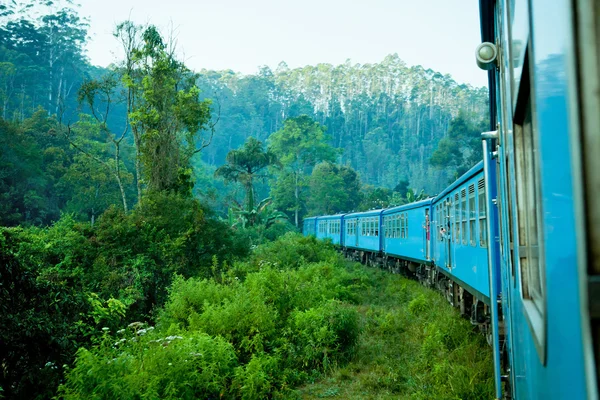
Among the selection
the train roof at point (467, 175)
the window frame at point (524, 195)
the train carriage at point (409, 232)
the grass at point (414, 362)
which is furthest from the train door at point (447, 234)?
the window frame at point (524, 195)

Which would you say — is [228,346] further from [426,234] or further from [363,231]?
[363,231]

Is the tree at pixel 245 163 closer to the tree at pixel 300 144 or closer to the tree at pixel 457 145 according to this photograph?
the tree at pixel 300 144

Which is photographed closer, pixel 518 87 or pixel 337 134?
pixel 518 87

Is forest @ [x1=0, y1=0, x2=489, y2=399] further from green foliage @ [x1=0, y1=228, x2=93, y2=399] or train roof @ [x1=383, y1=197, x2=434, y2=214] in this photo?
train roof @ [x1=383, y1=197, x2=434, y2=214]

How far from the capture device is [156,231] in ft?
50.0

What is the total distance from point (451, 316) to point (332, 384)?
11.9ft

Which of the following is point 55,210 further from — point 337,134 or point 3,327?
point 337,134

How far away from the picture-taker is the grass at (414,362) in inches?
272

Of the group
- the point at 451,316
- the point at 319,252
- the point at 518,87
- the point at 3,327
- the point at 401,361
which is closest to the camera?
the point at 518,87

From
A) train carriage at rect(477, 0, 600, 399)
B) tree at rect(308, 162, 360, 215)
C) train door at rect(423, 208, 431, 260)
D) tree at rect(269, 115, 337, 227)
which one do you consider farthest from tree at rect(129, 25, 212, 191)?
tree at rect(269, 115, 337, 227)

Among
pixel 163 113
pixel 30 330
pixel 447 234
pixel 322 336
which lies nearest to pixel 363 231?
pixel 163 113

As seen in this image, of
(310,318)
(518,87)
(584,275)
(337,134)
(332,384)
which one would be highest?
(337,134)

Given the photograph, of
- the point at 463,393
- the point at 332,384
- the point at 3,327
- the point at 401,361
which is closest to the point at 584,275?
the point at 463,393

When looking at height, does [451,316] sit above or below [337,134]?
below
